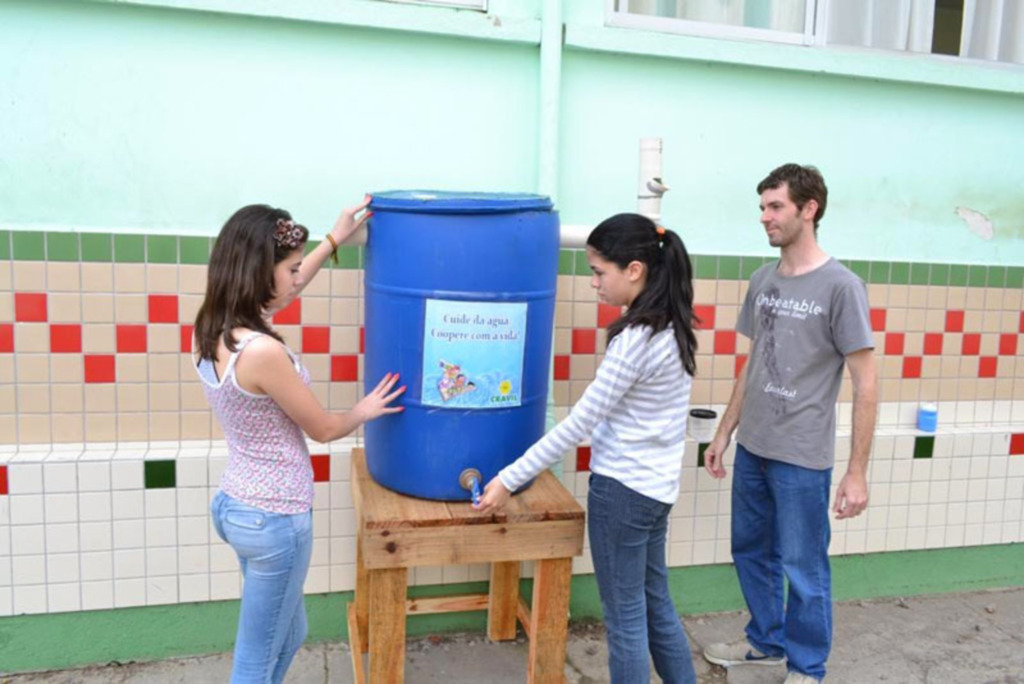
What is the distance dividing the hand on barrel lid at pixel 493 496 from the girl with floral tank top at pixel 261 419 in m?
0.36

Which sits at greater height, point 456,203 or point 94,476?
point 456,203

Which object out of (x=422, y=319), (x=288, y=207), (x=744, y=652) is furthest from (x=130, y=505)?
(x=744, y=652)

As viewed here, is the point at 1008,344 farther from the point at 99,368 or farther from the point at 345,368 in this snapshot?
the point at 99,368

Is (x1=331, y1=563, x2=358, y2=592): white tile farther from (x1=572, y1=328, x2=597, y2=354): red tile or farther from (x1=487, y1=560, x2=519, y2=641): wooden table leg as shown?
(x1=572, y1=328, x2=597, y2=354): red tile

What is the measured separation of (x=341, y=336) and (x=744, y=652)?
168 cm

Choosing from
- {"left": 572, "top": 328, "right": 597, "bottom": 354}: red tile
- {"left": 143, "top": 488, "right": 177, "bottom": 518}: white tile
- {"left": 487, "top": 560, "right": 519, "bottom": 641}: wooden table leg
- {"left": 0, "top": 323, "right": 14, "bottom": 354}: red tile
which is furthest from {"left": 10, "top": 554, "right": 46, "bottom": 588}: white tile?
{"left": 572, "top": 328, "right": 597, "bottom": 354}: red tile

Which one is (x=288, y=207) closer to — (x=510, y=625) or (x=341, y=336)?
(x=341, y=336)

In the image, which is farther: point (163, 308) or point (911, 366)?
point (911, 366)

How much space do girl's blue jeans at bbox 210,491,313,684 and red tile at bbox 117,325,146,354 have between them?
0.89 metres

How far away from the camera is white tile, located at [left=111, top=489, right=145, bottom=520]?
107 inches

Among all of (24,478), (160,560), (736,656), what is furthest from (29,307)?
(736,656)

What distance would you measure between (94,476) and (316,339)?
0.76 meters

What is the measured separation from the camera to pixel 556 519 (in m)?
2.27

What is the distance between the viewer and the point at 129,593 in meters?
2.77
